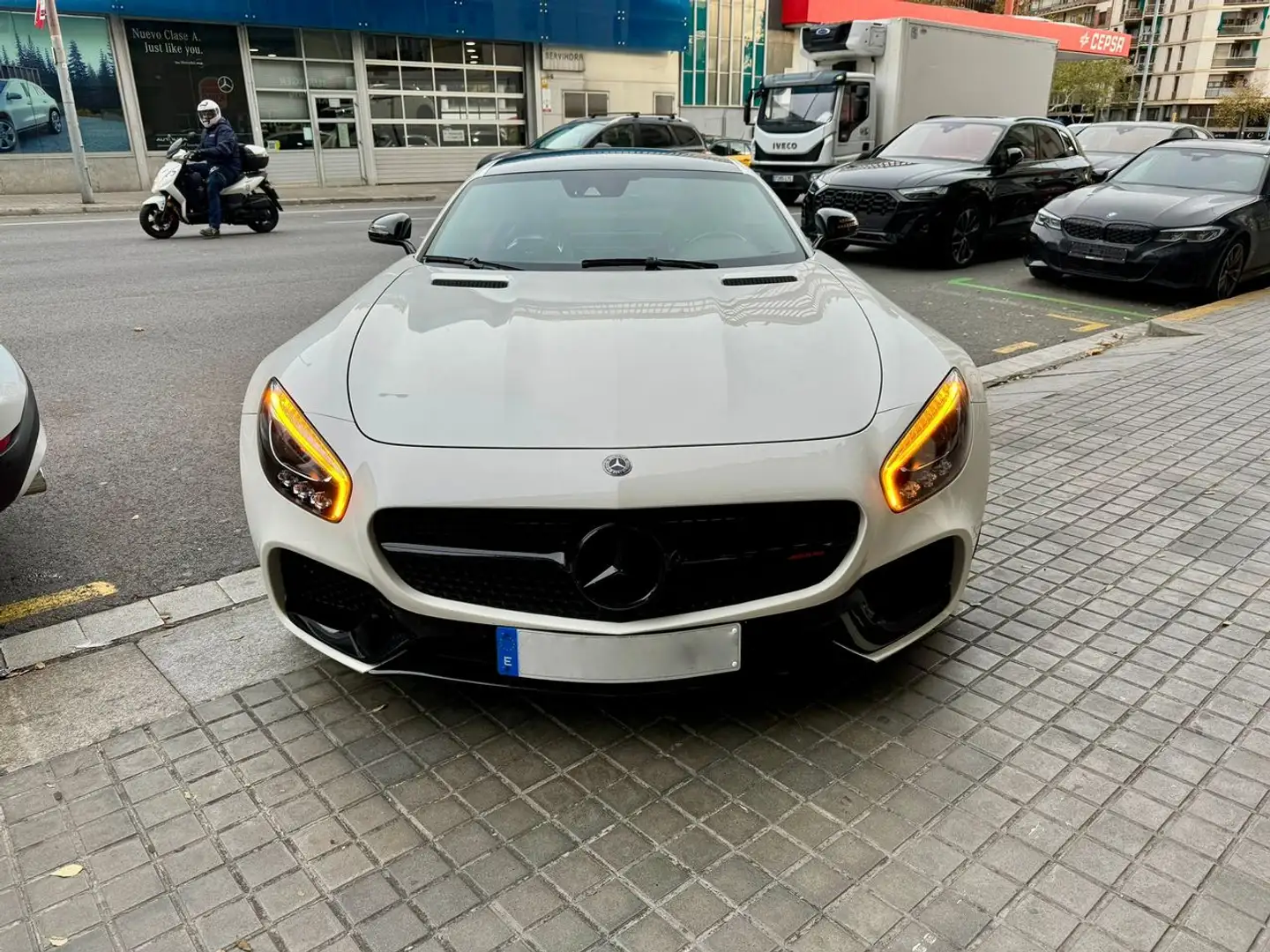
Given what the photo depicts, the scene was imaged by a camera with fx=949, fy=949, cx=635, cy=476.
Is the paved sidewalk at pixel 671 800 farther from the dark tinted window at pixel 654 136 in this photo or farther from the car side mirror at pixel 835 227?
the dark tinted window at pixel 654 136

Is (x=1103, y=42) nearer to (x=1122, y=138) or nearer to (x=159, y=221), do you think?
(x=1122, y=138)

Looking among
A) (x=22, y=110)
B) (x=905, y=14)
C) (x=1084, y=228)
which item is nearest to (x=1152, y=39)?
(x=905, y=14)

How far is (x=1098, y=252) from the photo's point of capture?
922 cm

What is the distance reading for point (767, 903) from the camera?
6.77ft

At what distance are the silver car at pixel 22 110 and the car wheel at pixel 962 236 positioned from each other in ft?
60.3

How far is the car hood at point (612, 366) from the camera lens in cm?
239

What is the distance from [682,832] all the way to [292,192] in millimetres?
21575

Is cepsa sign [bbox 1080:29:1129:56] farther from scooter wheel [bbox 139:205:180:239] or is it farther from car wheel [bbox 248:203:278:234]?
scooter wheel [bbox 139:205:180:239]

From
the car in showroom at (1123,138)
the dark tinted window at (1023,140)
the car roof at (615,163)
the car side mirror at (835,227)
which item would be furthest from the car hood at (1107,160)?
the car roof at (615,163)

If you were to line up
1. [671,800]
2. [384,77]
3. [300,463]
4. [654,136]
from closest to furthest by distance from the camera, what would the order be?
[671,800]
[300,463]
[654,136]
[384,77]

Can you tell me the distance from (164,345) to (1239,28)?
117072 millimetres

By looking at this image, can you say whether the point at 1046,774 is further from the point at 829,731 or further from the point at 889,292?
the point at 889,292

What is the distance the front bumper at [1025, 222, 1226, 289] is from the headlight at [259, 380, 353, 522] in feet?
28.6

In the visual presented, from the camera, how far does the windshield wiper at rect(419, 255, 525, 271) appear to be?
144 inches
